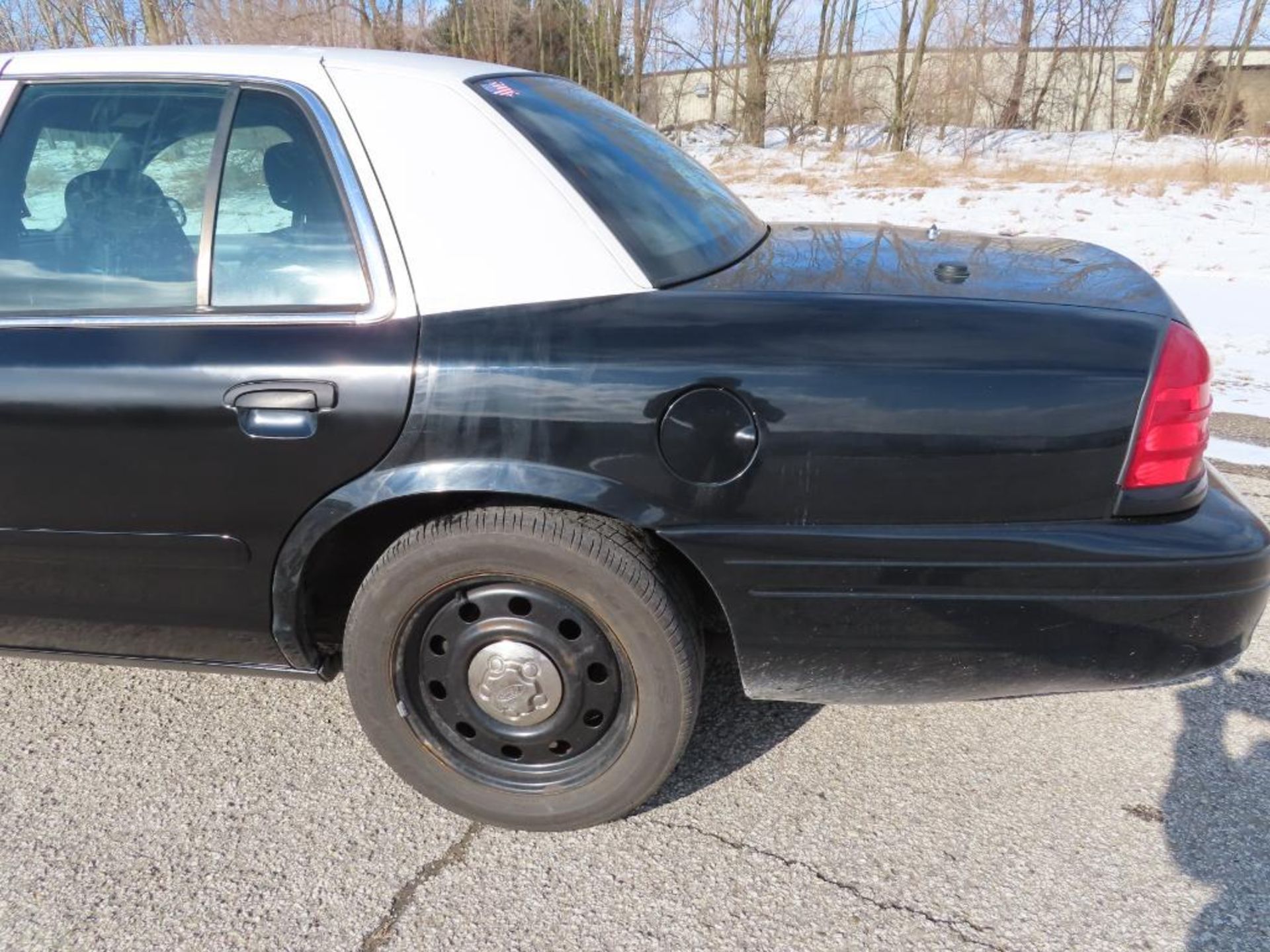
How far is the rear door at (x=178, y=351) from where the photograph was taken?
7.07 feet

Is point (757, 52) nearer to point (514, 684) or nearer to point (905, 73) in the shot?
point (905, 73)

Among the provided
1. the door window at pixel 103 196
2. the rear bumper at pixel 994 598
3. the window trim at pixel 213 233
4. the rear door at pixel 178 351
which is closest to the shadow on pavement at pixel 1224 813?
the rear bumper at pixel 994 598

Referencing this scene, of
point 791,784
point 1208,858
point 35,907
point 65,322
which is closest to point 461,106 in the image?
point 65,322

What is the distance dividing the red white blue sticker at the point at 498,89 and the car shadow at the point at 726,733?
5.42 feet

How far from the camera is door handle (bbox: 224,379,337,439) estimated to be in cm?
213

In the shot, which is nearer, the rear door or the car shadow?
the rear door

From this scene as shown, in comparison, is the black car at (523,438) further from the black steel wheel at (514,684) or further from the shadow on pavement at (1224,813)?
the shadow on pavement at (1224,813)

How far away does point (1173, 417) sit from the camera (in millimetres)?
2033

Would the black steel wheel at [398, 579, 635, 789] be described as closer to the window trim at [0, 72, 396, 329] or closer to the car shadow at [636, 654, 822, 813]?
the car shadow at [636, 654, 822, 813]

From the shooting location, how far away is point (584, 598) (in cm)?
215

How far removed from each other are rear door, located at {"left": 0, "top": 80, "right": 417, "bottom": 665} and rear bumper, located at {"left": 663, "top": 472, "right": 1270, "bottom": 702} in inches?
32.8

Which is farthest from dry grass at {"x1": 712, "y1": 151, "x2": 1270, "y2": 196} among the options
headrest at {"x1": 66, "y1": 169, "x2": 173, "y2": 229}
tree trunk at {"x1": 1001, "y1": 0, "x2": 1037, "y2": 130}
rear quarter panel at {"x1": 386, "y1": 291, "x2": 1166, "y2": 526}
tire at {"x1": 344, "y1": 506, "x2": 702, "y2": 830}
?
headrest at {"x1": 66, "y1": 169, "x2": 173, "y2": 229}

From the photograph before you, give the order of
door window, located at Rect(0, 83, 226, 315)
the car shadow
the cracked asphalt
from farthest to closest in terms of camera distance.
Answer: the car shadow
door window, located at Rect(0, 83, 226, 315)
the cracked asphalt

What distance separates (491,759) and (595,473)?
82 centimetres
